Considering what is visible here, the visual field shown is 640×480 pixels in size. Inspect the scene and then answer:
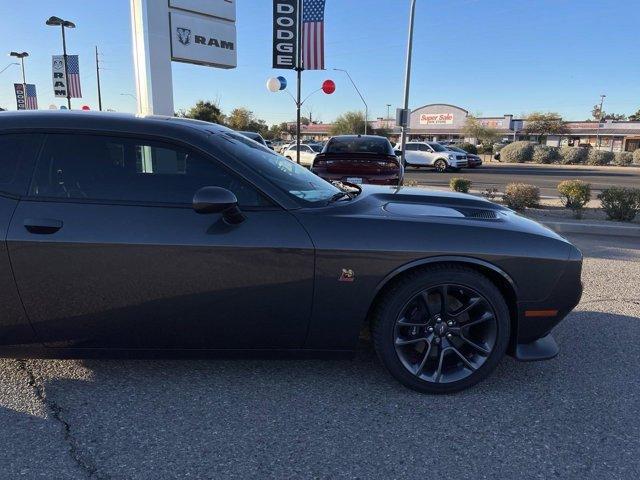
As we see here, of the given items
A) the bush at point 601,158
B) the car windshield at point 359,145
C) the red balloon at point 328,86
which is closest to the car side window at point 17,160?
the car windshield at point 359,145

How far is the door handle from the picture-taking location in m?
2.51

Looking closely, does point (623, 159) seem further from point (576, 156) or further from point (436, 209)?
point (436, 209)

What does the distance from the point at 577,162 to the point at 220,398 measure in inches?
1595

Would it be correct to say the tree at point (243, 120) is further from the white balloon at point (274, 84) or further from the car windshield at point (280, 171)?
the car windshield at point (280, 171)

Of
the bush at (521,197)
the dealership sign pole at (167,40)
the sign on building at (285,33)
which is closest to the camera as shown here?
the dealership sign pole at (167,40)

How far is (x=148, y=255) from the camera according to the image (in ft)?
8.36

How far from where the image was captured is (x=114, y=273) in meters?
2.55

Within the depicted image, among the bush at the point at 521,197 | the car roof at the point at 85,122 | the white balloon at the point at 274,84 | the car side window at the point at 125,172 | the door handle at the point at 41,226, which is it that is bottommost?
the bush at the point at 521,197

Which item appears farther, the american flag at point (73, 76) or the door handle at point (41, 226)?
the american flag at point (73, 76)

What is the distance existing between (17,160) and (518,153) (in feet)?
138

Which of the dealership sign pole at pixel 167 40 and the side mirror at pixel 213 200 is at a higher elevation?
the dealership sign pole at pixel 167 40

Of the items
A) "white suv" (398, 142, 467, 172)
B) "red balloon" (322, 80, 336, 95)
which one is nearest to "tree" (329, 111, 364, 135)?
"white suv" (398, 142, 467, 172)

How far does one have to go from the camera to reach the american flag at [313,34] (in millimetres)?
12664

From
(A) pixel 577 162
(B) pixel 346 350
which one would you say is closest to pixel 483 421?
(B) pixel 346 350
